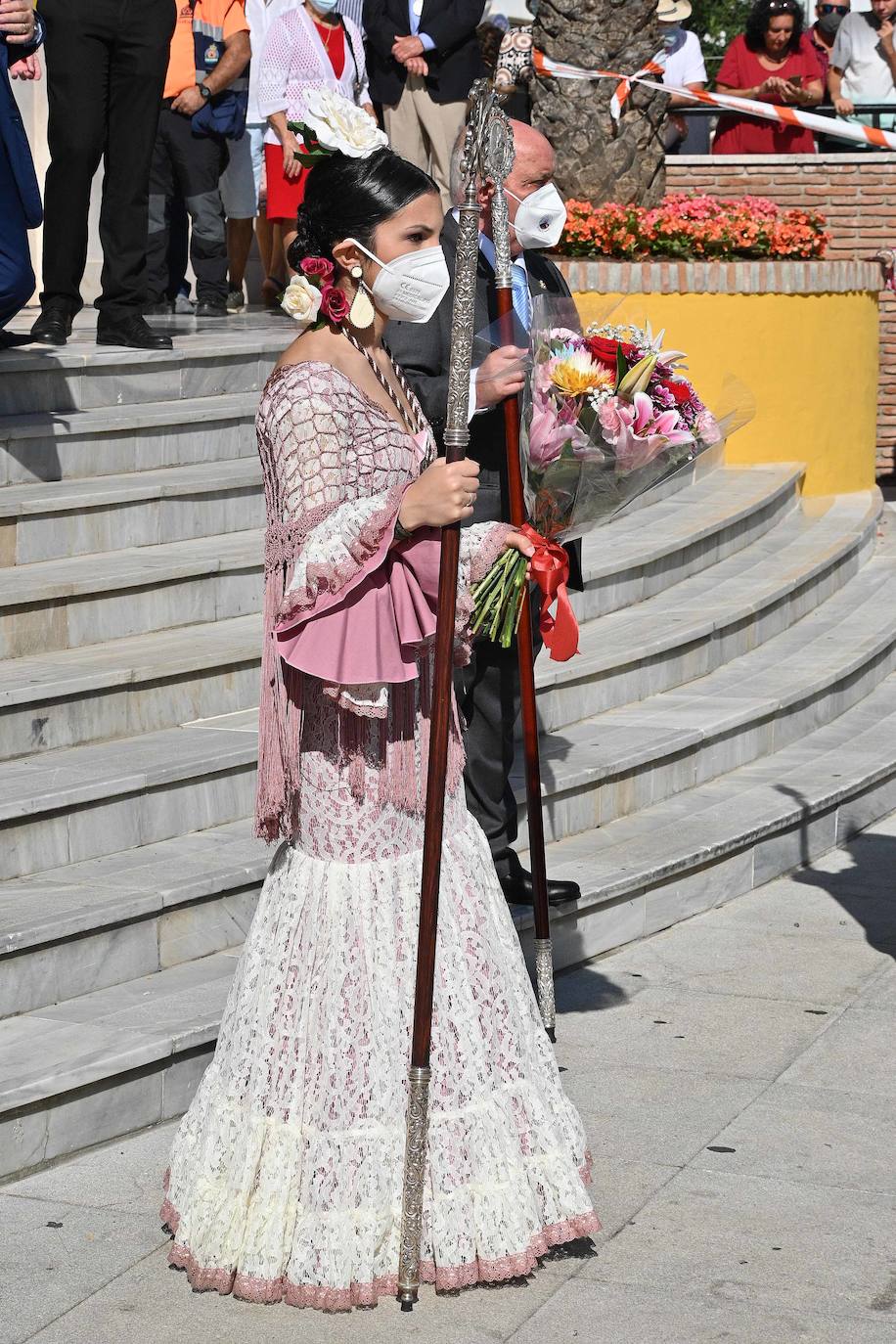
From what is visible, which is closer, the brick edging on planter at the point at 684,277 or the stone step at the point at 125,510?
the stone step at the point at 125,510

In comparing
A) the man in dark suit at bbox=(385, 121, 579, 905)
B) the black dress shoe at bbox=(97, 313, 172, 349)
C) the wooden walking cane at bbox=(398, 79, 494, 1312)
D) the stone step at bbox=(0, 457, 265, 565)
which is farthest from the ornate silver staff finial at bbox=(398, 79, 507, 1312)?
the black dress shoe at bbox=(97, 313, 172, 349)

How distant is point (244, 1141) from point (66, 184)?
525 cm

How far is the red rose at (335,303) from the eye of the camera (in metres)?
3.70

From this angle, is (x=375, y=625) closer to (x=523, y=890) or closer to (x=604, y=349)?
(x=604, y=349)

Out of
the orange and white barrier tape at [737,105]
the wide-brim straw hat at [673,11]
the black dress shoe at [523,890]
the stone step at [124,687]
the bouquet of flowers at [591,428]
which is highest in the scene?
the wide-brim straw hat at [673,11]

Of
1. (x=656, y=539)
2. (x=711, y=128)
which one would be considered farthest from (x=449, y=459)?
(x=711, y=128)

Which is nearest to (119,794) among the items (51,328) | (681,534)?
(51,328)

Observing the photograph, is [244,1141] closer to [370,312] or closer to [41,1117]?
[41,1117]

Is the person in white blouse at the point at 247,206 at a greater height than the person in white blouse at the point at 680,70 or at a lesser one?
lesser

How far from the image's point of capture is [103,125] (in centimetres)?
805

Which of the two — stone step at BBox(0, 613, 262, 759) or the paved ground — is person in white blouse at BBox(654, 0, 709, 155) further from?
the paved ground

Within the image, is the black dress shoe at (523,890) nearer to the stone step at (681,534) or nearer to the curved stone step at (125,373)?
the stone step at (681,534)

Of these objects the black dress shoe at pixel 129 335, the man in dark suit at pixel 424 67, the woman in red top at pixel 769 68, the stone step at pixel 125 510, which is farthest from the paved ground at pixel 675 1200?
the woman in red top at pixel 769 68

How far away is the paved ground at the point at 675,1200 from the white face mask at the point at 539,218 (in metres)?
2.12
